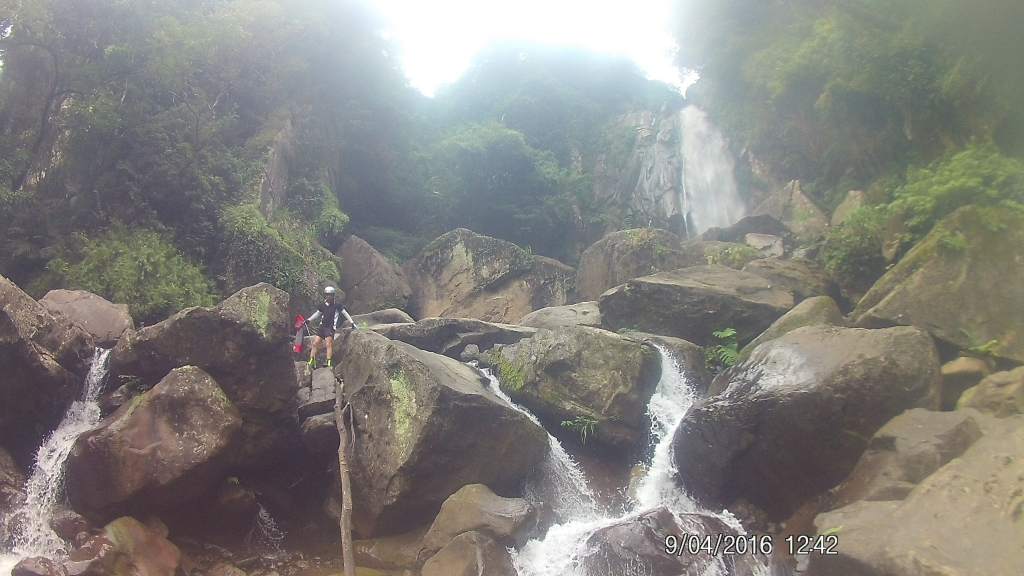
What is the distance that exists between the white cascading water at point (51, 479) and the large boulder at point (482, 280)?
10666 millimetres

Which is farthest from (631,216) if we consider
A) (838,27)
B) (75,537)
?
(75,537)

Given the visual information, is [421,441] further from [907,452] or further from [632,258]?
[632,258]

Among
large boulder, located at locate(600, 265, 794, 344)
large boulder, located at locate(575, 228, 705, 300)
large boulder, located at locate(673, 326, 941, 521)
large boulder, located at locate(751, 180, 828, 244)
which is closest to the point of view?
large boulder, located at locate(673, 326, 941, 521)

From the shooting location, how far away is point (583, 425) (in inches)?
373

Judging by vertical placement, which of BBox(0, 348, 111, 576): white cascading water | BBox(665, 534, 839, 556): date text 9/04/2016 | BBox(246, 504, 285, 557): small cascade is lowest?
BBox(665, 534, 839, 556): date text 9/04/2016

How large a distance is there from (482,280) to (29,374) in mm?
12490

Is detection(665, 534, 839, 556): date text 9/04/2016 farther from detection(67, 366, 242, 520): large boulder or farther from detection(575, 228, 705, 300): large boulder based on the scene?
detection(575, 228, 705, 300): large boulder

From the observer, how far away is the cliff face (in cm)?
2172

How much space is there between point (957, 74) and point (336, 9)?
1996 cm

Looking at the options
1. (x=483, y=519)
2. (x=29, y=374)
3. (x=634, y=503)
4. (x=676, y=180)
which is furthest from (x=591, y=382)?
(x=676, y=180)

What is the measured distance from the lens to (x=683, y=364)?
1025 centimetres

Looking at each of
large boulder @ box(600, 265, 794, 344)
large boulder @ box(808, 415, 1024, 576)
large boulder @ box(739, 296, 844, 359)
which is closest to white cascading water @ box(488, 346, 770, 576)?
large boulder @ box(600, 265, 794, 344)

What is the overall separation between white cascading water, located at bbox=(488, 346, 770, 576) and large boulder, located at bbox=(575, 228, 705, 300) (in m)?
5.21

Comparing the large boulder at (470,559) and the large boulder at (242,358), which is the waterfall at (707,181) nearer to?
the large boulder at (242,358)
